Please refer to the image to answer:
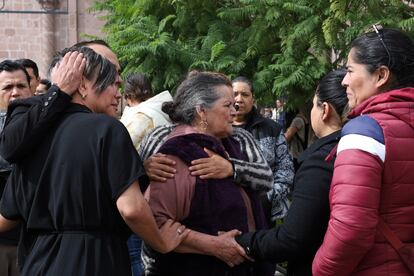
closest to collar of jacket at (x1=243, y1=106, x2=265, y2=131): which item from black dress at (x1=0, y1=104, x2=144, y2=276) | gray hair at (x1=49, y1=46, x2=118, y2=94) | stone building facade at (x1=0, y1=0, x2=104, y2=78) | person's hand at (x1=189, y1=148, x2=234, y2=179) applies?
person's hand at (x1=189, y1=148, x2=234, y2=179)

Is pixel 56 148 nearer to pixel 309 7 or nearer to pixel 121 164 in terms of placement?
pixel 121 164

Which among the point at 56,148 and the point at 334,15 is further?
the point at 334,15

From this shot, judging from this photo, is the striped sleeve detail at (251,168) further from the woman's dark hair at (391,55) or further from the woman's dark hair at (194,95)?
the woman's dark hair at (391,55)

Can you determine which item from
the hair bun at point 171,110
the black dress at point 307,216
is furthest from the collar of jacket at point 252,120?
the black dress at point 307,216

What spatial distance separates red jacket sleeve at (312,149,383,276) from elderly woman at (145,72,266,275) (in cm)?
70

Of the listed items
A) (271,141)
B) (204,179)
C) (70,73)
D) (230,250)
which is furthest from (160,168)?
(271,141)

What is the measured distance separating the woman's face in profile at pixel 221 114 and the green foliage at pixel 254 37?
374cm

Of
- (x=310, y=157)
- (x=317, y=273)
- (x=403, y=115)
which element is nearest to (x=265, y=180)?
(x=310, y=157)

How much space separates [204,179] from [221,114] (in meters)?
0.34

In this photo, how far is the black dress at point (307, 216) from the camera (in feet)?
8.65

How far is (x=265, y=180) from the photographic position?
10.6 feet

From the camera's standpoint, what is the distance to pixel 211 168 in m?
3.03

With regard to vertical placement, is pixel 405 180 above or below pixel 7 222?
above

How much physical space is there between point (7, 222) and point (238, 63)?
4.98 metres
